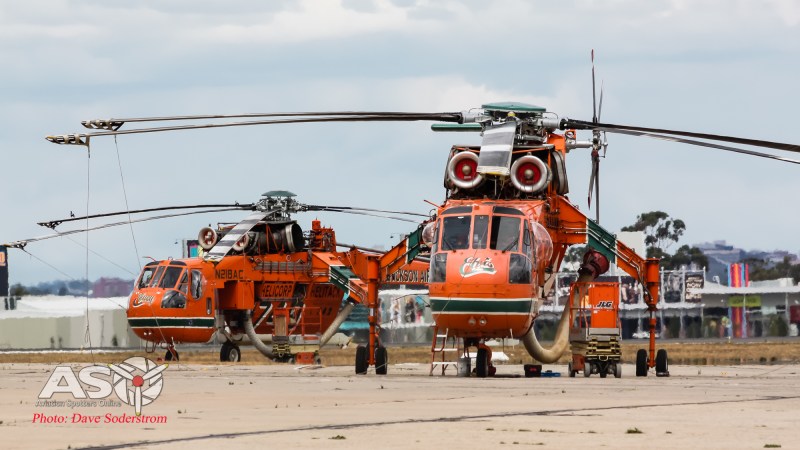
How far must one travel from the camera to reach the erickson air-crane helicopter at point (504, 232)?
1172 inches

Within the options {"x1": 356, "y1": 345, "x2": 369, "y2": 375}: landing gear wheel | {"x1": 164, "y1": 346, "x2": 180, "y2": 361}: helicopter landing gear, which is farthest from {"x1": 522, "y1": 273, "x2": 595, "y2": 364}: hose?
{"x1": 164, "y1": 346, "x2": 180, "y2": 361}: helicopter landing gear

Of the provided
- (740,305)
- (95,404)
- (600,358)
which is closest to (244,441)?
(95,404)

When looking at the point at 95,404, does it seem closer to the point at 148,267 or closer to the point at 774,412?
the point at 774,412

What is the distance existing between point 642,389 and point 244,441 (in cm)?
1195

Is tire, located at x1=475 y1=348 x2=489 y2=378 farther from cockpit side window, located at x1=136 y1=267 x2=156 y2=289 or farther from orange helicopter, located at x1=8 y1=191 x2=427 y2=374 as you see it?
cockpit side window, located at x1=136 y1=267 x2=156 y2=289

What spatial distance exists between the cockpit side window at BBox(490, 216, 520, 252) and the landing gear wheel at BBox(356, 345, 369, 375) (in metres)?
4.87

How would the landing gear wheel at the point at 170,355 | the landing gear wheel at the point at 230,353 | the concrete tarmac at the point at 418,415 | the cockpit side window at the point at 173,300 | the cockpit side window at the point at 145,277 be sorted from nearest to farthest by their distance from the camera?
the concrete tarmac at the point at 418,415, the cockpit side window at the point at 173,300, the cockpit side window at the point at 145,277, the landing gear wheel at the point at 170,355, the landing gear wheel at the point at 230,353

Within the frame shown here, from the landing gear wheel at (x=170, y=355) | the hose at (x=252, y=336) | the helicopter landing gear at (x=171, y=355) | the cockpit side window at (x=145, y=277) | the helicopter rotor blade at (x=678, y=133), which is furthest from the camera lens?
the hose at (x=252, y=336)

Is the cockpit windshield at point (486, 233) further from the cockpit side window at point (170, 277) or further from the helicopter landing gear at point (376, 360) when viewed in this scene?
the cockpit side window at point (170, 277)

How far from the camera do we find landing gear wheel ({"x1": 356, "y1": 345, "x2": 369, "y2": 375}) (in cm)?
3328

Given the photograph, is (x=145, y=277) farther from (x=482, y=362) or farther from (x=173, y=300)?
(x=482, y=362)

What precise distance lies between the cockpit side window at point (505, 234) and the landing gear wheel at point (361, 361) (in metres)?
4.87

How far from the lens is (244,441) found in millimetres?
15070

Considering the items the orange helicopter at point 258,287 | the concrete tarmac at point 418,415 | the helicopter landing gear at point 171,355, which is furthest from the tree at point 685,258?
the concrete tarmac at point 418,415
